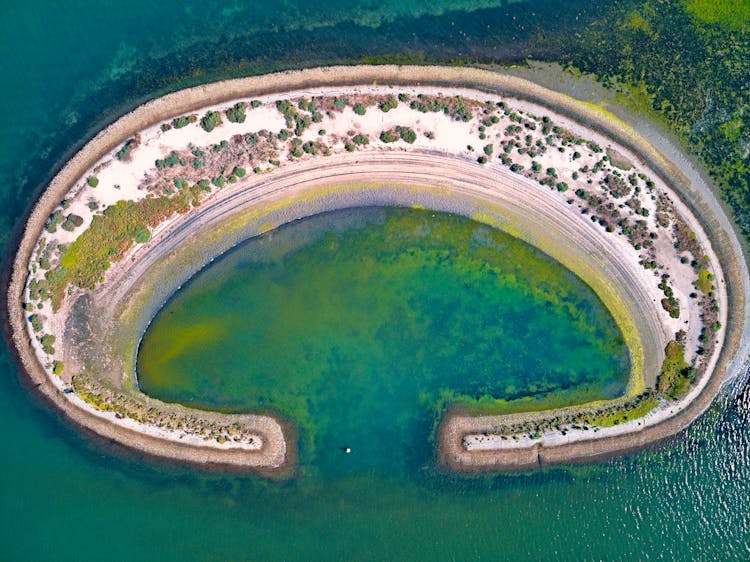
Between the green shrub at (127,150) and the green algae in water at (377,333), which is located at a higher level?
the green shrub at (127,150)

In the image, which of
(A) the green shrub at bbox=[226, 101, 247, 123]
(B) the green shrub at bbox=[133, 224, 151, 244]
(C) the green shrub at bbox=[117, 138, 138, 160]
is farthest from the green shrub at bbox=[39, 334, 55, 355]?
(A) the green shrub at bbox=[226, 101, 247, 123]

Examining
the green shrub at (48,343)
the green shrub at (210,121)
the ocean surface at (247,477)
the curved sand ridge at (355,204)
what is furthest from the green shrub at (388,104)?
the green shrub at (48,343)

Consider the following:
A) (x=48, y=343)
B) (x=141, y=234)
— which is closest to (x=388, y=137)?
(x=141, y=234)

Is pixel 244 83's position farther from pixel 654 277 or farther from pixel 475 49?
pixel 654 277

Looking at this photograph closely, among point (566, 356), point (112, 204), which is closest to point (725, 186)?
point (566, 356)

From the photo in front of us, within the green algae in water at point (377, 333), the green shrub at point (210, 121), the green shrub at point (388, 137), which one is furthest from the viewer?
the green algae in water at point (377, 333)

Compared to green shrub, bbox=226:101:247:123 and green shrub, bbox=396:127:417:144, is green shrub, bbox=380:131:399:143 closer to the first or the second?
green shrub, bbox=396:127:417:144

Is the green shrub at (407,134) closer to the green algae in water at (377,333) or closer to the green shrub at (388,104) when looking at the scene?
the green shrub at (388,104)

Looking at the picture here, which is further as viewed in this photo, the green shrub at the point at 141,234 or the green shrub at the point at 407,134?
the green shrub at the point at 407,134
